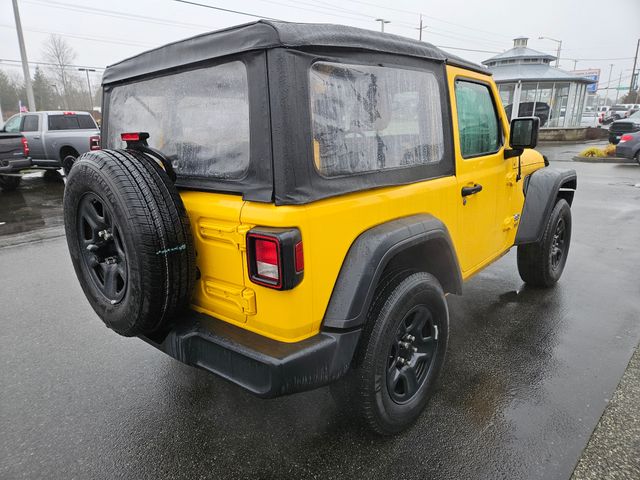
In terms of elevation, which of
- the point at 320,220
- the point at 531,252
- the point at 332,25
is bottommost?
the point at 531,252

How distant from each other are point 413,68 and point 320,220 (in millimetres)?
1157

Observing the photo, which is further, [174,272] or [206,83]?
[206,83]

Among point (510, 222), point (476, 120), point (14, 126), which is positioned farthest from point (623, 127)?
point (14, 126)

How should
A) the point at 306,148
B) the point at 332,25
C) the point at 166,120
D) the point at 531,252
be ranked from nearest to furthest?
the point at 306,148 → the point at 332,25 → the point at 166,120 → the point at 531,252

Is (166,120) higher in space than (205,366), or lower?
higher

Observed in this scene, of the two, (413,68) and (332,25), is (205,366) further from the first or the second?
(413,68)

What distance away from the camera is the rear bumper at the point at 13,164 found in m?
10.2

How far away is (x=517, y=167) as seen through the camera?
366 cm

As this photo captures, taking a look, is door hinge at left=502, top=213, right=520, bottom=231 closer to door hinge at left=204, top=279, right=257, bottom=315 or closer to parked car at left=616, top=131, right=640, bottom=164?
door hinge at left=204, top=279, right=257, bottom=315

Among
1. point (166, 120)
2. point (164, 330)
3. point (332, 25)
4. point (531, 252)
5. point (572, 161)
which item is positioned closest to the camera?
point (332, 25)

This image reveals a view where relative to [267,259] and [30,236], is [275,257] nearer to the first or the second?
[267,259]

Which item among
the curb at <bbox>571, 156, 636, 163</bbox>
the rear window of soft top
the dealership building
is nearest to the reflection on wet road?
the rear window of soft top

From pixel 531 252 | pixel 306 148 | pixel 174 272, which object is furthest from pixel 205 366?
pixel 531 252

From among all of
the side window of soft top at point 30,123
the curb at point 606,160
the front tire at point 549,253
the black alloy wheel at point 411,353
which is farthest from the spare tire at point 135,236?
the curb at point 606,160
